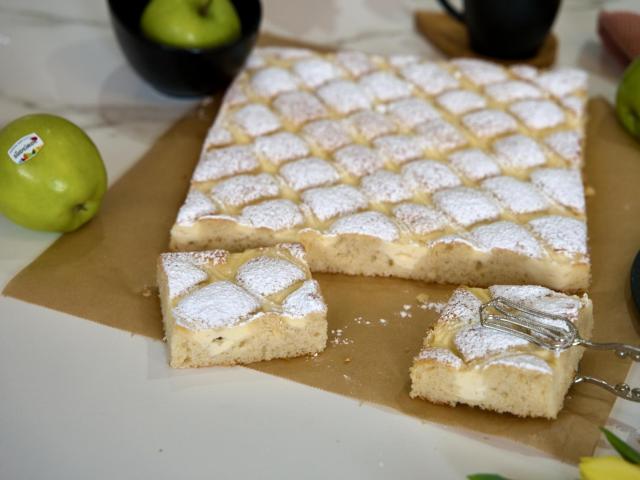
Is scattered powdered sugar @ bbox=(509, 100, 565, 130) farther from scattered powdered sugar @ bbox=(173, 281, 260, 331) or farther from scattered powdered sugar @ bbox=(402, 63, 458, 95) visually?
scattered powdered sugar @ bbox=(173, 281, 260, 331)

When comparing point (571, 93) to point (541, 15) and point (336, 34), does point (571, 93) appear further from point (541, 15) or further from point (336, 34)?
point (336, 34)

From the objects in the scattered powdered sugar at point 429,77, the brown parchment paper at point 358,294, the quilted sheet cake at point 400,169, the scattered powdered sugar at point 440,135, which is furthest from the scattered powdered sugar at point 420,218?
the scattered powdered sugar at point 429,77

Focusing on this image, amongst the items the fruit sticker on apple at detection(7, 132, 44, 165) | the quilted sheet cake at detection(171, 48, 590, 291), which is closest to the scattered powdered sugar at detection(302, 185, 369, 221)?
the quilted sheet cake at detection(171, 48, 590, 291)

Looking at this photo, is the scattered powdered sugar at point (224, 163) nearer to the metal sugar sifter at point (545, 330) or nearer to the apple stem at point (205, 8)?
the apple stem at point (205, 8)

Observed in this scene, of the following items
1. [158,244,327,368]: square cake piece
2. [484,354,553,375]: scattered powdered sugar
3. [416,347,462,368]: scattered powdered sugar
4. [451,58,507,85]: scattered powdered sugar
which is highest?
[451,58,507,85]: scattered powdered sugar

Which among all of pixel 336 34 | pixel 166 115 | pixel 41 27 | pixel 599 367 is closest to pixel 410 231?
pixel 599 367

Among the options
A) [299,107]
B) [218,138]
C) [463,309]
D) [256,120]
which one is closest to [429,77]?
[299,107]
